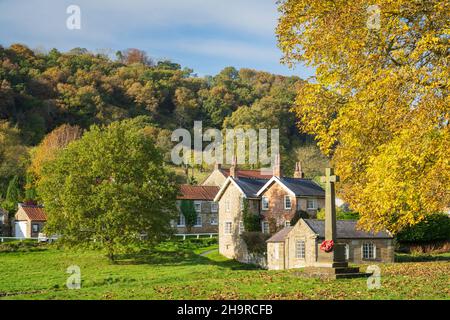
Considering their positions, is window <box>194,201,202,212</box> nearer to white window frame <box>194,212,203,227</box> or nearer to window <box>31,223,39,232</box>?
white window frame <box>194,212,203,227</box>

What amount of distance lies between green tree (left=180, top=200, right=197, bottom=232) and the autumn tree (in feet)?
160

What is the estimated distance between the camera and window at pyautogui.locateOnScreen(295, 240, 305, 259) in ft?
161

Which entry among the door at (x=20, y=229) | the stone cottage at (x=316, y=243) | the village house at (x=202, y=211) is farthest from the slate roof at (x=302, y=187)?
the door at (x=20, y=229)

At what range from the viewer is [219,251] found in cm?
6106

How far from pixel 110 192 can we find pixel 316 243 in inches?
666

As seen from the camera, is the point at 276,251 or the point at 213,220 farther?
the point at 213,220

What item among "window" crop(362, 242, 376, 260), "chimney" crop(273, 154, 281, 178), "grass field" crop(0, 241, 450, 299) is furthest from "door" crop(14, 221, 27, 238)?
"window" crop(362, 242, 376, 260)

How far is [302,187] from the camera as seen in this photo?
63.9 meters

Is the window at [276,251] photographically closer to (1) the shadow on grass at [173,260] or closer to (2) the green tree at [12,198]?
(1) the shadow on grass at [173,260]

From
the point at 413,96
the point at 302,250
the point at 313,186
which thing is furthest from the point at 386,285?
the point at 313,186

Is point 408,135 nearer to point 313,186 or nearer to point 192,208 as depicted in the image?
point 313,186

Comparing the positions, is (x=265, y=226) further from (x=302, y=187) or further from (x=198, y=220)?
(x=198, y=220)

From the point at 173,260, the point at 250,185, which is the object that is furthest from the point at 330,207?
the point at 250,185

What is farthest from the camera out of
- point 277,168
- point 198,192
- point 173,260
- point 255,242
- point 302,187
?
point 198,192
